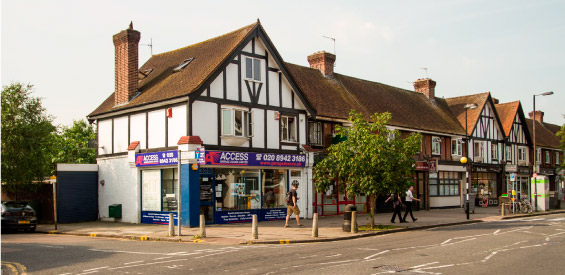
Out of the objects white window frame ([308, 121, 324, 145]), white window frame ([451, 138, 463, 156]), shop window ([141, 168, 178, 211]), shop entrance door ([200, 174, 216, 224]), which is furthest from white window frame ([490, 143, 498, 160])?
shop window ([141, 168, 178, 211])

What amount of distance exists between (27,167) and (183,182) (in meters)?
9.66

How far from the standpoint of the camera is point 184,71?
24.5 m

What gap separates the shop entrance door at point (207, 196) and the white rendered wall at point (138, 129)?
147 inches

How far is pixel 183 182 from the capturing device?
21562 mm

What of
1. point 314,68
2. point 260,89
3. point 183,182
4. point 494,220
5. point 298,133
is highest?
point 314,68

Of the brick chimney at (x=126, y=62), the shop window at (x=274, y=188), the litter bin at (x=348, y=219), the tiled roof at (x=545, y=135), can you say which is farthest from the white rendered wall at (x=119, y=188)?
the tiled roof at (x=545, y=135)

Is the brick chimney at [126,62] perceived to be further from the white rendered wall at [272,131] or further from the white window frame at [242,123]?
the white rendered wall at [272,131]

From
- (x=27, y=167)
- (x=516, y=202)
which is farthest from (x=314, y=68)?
(x=27, y=167)

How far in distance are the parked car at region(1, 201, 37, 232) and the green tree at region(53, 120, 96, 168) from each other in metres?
29.1

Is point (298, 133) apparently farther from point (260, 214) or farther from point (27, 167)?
point (27, 167)

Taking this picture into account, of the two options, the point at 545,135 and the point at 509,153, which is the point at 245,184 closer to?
the point at 509,153

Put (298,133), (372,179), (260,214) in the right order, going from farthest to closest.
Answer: (298,133) → (260,214) → (372,179)

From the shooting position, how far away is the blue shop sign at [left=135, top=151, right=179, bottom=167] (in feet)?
71.6

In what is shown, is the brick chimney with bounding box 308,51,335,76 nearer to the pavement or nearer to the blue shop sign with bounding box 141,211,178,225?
the pavement
